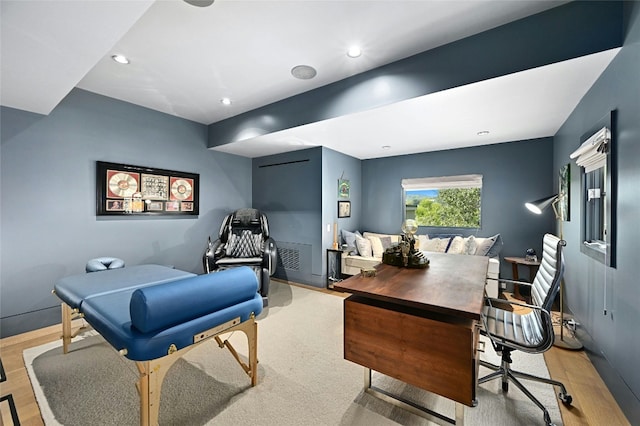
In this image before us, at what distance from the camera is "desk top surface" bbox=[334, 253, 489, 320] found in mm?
1263

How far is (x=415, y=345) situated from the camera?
1372mm

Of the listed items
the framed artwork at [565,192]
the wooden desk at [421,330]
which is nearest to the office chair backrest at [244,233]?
the wooden desk at [421,330]

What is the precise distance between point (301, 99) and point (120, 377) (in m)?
3.16

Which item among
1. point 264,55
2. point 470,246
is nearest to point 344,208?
point 470,246

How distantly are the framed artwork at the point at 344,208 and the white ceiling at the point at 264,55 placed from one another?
1.61 metres

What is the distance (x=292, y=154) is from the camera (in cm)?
455

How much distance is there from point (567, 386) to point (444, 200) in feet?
10.5

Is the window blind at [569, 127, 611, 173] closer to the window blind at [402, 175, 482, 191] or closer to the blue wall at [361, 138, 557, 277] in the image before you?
the blue wall at [361, 138, 557, 277]

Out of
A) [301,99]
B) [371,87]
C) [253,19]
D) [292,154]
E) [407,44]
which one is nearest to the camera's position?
[253,19]

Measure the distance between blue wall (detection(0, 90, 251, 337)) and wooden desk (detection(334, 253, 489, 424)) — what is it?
3.23 meters

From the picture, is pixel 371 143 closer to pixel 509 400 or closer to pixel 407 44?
pixel 407 44

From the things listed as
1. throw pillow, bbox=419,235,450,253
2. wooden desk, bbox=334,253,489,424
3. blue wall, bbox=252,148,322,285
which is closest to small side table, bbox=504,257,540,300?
throw pillow, bbox=419,235,450,253

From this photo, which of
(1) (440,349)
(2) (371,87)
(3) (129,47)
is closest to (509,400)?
(1) (440,349)

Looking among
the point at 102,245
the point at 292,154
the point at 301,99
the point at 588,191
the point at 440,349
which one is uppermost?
the point at 301,99
